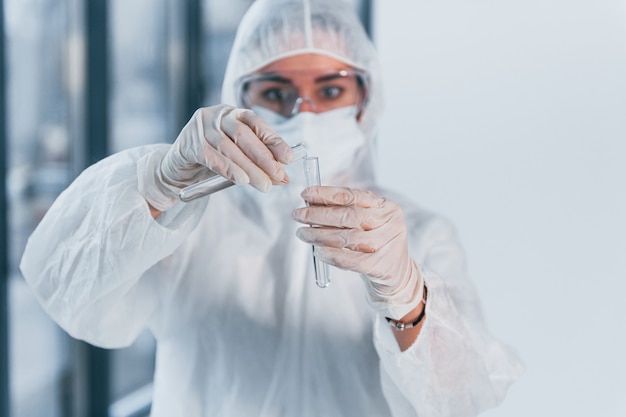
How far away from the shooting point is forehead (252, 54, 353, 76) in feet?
3.39

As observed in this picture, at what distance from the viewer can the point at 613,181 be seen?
5.59 feet

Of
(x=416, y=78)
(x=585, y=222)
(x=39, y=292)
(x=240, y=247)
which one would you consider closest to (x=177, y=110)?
(x=416, y=78)

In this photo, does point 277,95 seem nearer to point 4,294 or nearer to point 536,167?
point 4,294

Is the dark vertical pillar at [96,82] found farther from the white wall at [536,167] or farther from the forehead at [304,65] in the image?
the white wall at [536,167]

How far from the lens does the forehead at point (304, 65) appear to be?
1.03m

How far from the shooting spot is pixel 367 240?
30.6 inches

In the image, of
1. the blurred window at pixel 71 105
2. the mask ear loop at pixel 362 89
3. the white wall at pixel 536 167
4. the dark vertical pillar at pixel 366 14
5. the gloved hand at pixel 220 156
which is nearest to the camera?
the gloved hand at pixel 220 156

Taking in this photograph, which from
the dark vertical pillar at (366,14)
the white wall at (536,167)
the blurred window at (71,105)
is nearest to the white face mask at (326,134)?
the blurred window at (71,105)

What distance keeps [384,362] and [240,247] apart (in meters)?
0.31

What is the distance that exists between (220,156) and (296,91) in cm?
33

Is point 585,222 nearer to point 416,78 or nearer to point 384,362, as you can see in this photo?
point 416,78

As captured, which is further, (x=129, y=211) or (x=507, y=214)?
(x=507, y=214)

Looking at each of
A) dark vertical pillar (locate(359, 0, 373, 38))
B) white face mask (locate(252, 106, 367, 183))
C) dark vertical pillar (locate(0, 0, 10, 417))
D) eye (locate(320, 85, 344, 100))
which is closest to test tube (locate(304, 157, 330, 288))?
white face mask (locate(252, 106, 367, 183))

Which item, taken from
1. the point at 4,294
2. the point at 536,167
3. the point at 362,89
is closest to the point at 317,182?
the point at 362,89
